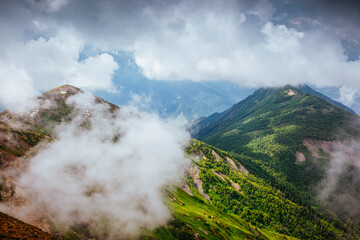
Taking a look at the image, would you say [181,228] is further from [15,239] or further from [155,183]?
[15,239]

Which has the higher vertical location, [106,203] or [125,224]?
[106,203]

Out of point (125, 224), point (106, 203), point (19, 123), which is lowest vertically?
point (125, 224)

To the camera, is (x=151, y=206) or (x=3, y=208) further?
(x=151, y=206)

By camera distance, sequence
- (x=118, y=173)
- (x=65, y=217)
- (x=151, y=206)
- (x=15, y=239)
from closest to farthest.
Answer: (x=15, y=239), (x=65, y=217), (x=151, y=206), (x=118, y=173)

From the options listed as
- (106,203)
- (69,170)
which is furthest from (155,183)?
(69,170)

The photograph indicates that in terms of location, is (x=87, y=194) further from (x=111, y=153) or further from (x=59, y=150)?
(x=111, y=153)

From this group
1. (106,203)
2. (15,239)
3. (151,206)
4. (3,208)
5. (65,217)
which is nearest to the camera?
(15,239)

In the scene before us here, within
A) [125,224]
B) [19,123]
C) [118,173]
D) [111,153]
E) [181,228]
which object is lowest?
[181,228]

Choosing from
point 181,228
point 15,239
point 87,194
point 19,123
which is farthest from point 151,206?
point 19,123

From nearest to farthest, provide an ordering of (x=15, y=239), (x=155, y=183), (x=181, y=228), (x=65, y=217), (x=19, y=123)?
1. (x=15, y=239)
2. (x=65, y=217)
3. (x=181, y=228)
4. (x=155, y=183)
5. (x=19, y=123)
